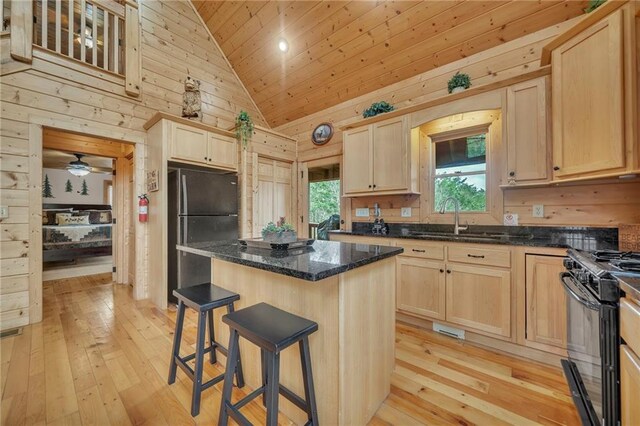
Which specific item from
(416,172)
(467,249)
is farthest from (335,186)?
(467,249)

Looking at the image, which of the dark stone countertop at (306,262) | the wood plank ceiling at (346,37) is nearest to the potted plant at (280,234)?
the dark stone countertop at (306,262)

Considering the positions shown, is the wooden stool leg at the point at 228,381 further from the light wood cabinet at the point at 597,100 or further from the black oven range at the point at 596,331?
the light wood cabinet at the point at 597,100

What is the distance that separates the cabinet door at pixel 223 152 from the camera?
3541 mm

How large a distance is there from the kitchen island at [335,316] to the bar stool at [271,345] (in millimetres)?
86

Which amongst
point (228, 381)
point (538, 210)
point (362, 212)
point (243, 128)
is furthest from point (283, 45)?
point (228, 381)

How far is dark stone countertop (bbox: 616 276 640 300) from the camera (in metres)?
0.88

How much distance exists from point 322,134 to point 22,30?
11.5ft

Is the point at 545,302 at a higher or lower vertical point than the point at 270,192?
lower

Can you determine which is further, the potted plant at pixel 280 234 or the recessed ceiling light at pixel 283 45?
the recessed ceiling light at pixel 283 45

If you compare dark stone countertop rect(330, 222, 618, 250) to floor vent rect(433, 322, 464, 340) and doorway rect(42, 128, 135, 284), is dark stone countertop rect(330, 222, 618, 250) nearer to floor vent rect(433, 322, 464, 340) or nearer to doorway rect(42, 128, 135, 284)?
floor vent rect(433, 322, 464, 340)

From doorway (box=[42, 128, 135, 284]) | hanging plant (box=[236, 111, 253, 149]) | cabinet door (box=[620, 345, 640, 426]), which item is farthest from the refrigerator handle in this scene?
cabinet door (box=[620, 345, 640, 426])

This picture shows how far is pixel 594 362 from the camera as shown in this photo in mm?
1194

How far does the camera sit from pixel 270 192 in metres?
4.36

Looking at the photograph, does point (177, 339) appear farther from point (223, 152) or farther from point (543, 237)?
point (543, 237)
